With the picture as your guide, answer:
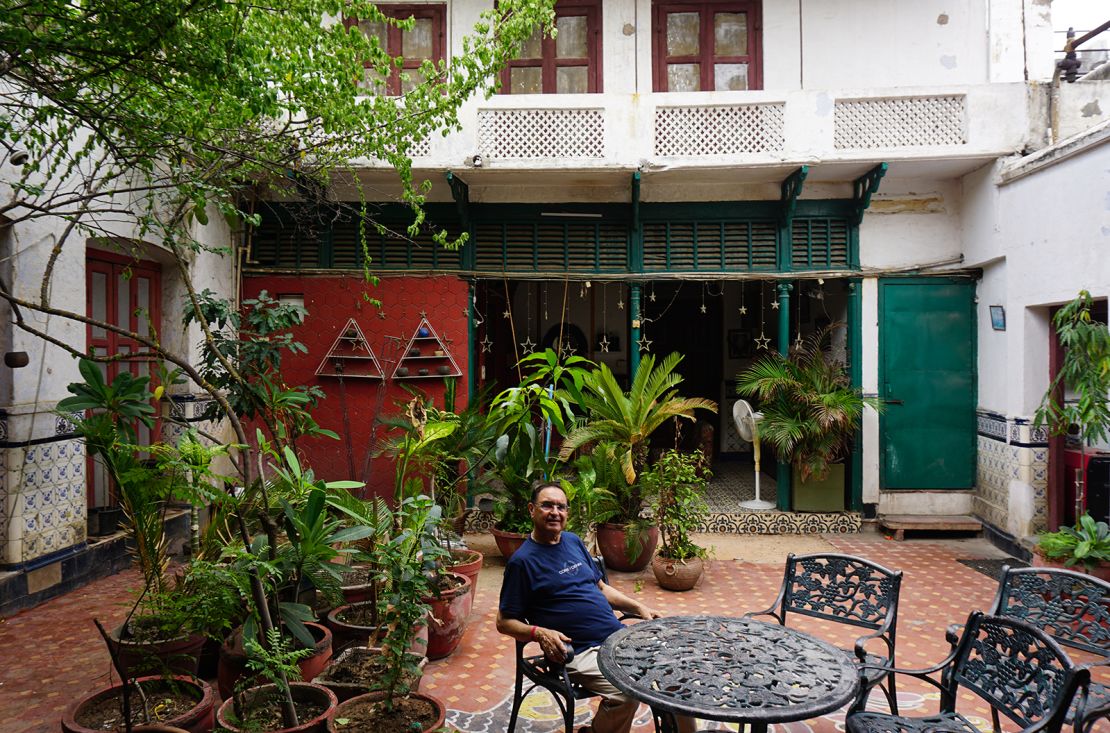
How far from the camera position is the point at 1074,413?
578 cm

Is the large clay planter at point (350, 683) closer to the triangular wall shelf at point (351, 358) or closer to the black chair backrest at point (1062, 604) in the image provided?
the black chair backrest at point (1062, 604)

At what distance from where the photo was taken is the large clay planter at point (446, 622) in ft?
14.9

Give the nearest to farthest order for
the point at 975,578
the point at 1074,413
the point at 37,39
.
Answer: the point at 37,39, the point at 1074,413, the point at 975,578

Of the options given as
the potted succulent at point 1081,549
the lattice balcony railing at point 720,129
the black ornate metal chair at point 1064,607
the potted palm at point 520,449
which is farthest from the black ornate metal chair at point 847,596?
the lattice balcony railing at point 720,129

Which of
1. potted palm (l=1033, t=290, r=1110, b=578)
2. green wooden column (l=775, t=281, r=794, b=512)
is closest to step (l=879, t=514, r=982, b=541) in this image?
green wooden column (l=775, t=281, r=794, b=512)

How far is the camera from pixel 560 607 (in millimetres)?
3240

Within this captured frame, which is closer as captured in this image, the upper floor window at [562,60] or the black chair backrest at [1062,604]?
the black chair backrest at [1062,604]

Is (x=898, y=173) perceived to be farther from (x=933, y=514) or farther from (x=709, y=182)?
(x=933, y=514)

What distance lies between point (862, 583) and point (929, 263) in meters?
5.68

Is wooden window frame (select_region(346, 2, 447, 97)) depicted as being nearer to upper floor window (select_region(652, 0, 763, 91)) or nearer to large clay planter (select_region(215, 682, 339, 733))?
upper floor window (select_region(652, 0, 763, 91))

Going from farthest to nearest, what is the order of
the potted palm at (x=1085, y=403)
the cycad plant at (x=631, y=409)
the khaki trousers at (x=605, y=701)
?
the cycad plant at (x=631, y=409)
the potted palm at (x=1085, y=403)
the khaki trousers at (x=605, y=701)

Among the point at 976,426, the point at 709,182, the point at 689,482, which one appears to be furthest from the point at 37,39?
the point at 976,426

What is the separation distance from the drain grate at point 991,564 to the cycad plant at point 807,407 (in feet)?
5.16

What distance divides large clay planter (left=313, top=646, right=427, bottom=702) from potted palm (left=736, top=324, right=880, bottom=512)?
4.98 metres
